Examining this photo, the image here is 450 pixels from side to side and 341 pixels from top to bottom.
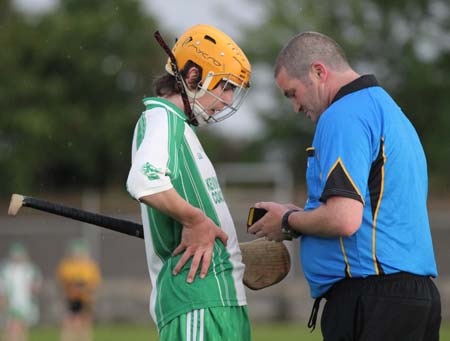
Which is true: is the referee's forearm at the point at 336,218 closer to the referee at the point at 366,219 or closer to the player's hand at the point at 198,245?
the referee at the point at 366,219

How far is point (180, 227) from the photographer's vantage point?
15.5 feet

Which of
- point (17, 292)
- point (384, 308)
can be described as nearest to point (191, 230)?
point (384, 308)

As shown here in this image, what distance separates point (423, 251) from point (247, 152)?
38274 millimetres

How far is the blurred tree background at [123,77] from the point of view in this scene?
120ft

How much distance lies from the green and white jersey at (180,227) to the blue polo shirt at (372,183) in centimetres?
46

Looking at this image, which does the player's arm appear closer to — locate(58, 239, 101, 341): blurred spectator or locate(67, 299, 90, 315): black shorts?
locate(58, 239, 101, 341): blurred spectator

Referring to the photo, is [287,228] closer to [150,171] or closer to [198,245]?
[198,245]

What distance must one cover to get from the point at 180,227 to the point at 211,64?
0.78 m

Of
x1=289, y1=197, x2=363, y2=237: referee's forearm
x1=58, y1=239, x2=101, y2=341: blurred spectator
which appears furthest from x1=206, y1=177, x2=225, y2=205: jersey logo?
x1=58, y1=239, x2=101, y2=341: blurred spectator

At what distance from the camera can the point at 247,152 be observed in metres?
42.9

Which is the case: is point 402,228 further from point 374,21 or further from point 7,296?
point 374,21

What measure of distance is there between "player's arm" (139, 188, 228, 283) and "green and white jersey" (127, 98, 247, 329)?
2.1 inches

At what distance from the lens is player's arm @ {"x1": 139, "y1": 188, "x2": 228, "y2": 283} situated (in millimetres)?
4480

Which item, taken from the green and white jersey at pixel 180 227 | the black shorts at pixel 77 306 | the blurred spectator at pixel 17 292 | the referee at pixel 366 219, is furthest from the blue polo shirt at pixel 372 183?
the black shorts at pixel 77 306
